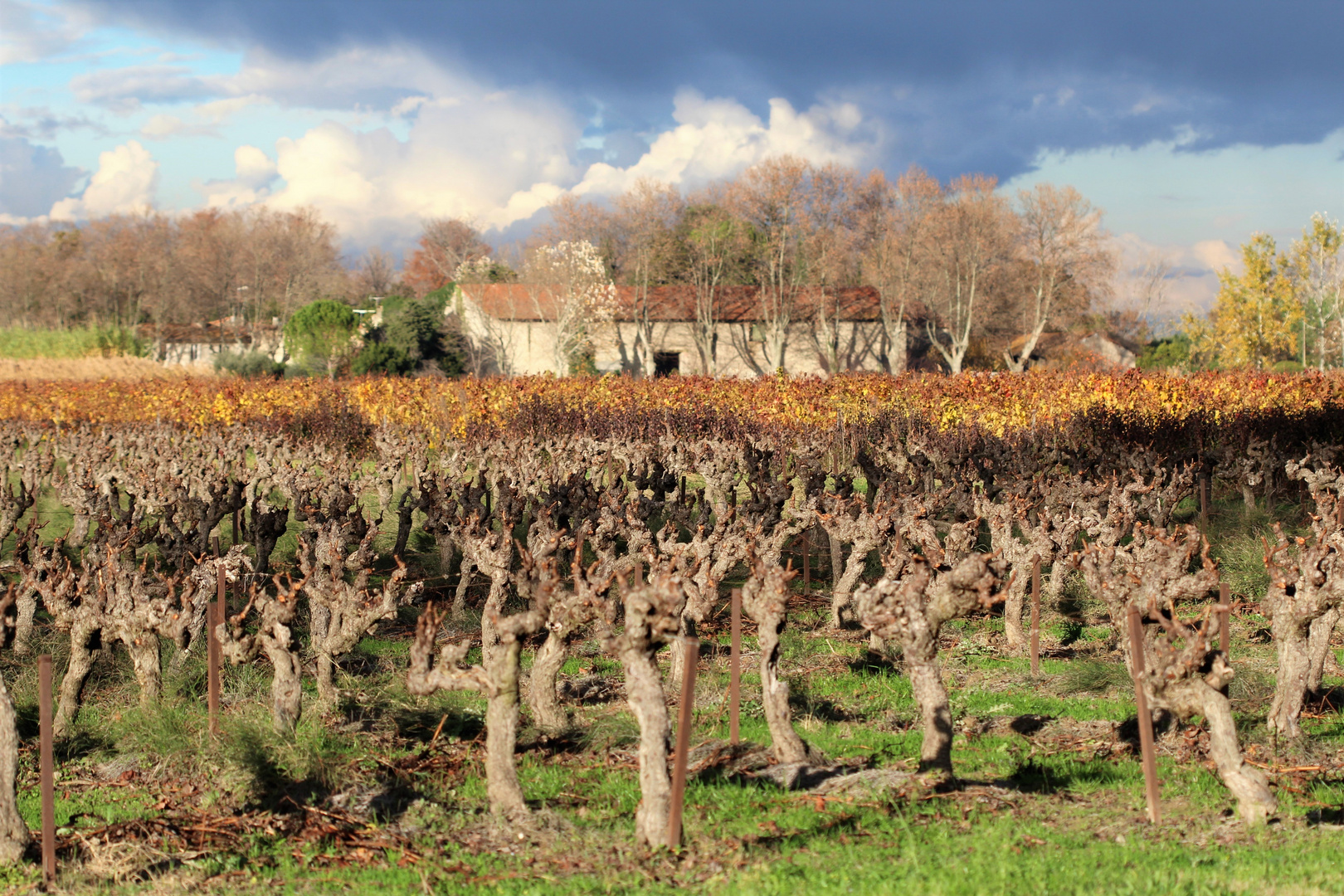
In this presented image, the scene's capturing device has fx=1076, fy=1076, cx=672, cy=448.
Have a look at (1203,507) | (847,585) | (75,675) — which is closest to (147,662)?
(75,675)

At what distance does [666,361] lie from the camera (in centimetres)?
5259

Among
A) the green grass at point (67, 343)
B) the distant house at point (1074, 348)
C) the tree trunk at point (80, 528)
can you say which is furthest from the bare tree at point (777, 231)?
the tree trunk at point (80, 528)

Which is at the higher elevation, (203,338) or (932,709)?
(203,338)

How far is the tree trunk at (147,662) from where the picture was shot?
6.62 metres

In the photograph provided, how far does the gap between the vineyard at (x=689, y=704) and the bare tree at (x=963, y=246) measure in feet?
130

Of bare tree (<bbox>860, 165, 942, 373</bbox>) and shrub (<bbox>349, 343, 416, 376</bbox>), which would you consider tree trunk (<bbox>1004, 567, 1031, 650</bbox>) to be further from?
bare tree (<bbox>860, 165, 942, 373</bbox>)

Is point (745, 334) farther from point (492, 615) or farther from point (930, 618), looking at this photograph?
point (930, 618)

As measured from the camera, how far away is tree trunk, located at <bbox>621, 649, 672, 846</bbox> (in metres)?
4.79

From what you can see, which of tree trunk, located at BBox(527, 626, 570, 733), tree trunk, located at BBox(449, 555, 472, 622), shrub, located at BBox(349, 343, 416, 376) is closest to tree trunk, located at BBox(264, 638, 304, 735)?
tree trunk, located at BBox(527, 626, 570, 733)

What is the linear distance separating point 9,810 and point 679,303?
4781cm

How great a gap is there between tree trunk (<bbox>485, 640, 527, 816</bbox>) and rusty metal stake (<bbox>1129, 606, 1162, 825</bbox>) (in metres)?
2.92

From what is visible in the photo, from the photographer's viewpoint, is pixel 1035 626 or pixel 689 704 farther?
pixel 1035 626

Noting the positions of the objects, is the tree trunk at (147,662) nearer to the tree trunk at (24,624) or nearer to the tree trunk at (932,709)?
the tree trunk at (24,624)

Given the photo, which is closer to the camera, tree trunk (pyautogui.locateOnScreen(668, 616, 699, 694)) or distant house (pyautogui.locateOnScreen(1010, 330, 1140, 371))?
tree trunk (pyautogui.locateOnScreen(668, 616, 699, 694))
